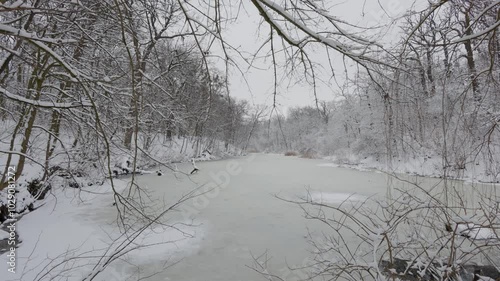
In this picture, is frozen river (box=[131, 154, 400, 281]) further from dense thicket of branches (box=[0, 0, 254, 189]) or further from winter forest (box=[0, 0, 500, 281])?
dense thicket of branches (box=[0, 0, 254, 189])

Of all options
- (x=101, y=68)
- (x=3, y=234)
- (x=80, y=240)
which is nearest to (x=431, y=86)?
(x=101, y=68)

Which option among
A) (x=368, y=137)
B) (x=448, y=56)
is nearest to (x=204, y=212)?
(x=448, y=56)

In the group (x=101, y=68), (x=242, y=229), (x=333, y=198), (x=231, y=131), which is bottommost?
(x=242, y=229)

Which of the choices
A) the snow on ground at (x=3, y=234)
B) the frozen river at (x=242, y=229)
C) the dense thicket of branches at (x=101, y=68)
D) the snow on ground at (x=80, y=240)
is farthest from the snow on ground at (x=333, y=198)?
the snow on ground at (x=3, y=234)

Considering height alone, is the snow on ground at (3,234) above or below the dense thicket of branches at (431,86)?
below

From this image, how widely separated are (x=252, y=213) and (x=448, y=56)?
4682mm

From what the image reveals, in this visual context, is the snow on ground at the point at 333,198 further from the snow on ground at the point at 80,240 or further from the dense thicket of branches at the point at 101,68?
the dense thicket of branches at the point at 101,68

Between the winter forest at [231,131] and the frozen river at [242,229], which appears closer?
the winter forest at [231,131]

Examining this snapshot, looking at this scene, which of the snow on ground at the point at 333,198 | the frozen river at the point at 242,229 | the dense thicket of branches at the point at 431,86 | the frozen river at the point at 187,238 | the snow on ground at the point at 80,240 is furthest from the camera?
the snow on ground at the point at 333,198

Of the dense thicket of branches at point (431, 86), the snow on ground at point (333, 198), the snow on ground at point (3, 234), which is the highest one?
the dense thicket of branches at point (431, 86)

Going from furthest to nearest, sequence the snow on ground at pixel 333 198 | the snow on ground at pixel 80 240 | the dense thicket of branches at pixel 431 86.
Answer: the snow on ground at pixel 333 198 → the snow on ground at pixel 80 240 → the dense thicket of branches at pixel 431 86

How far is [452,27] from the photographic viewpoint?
65.3 inches

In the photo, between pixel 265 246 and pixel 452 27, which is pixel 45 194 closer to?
pixel 265 246

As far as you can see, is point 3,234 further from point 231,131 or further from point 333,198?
point 333,198
